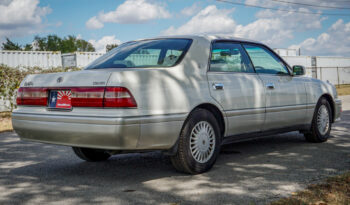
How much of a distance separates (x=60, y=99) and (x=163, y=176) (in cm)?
141

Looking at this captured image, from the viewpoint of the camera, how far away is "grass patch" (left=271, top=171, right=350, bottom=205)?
3.58 meters

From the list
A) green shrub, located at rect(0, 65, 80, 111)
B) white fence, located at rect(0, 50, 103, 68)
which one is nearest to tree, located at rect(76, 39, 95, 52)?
white fence, located at rect(0, 50, 103, 68)

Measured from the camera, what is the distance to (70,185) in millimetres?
4445

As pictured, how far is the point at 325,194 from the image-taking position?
12.5 feet

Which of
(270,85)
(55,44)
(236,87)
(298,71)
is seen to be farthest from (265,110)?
(55,44)

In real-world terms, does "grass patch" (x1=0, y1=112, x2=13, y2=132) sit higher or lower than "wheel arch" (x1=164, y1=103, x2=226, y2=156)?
lower

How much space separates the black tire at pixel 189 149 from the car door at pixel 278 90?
1137mm

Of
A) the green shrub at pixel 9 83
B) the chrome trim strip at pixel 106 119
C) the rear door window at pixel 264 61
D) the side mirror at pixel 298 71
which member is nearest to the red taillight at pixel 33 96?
the chrome trim strip at pixel 106 119

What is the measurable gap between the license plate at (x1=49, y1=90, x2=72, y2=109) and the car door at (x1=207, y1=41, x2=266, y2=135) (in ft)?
5.19

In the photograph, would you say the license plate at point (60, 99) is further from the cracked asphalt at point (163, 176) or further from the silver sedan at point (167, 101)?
the cracked asphalt at point (163, 176)

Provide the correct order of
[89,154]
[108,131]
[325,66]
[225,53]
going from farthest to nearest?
[325,66], [89,154], [225,53], [108,131]

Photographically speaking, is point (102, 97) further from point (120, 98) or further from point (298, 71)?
point (298, 71)

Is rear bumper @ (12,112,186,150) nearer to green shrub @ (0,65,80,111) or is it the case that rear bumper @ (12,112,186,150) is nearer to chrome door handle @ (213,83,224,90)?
chrome door handle @ (213,83,224,90)

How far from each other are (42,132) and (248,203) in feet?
7.43
